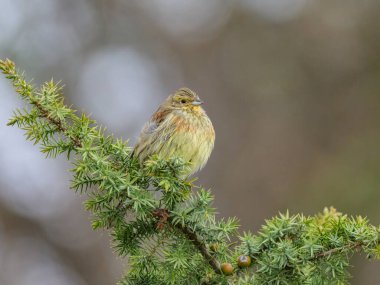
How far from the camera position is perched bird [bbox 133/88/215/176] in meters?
4.70

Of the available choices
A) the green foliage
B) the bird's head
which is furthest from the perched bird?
the green foliage

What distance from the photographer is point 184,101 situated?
212 inches

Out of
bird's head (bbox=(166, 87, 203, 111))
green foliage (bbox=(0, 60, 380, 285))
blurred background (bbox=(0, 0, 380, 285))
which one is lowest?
green foliage (bbox=(0, 60, 380, 285))

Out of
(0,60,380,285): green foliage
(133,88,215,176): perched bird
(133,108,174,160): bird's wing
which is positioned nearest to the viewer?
(0,60,380,285): green foliage

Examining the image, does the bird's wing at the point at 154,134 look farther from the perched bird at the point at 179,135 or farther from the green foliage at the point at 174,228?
the green foliage at the point at 174,228

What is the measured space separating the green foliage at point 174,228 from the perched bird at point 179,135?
1294mm

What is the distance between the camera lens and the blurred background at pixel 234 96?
327 inches

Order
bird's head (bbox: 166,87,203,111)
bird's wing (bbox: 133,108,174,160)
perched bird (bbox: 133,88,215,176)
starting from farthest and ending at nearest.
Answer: bird's head (bbox: 166,87,203,111), perched bird (bbox: 133,88,215,176), bird's wing (bbox: 133,108,174,160)

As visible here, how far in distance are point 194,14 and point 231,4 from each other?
72cm

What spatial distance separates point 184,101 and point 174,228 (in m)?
2.46

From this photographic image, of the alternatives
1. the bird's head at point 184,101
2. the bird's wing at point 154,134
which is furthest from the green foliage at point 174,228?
the bird's head at point 184,101

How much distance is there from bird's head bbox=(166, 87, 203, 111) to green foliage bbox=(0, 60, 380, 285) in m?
2.14

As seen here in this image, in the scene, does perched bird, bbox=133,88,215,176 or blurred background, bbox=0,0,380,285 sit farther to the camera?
blurred background, bbox=0,0,380,285

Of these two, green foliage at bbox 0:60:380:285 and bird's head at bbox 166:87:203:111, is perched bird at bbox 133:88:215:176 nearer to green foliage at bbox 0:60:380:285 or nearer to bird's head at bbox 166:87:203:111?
bird's head at bbox 166:87:203:111
